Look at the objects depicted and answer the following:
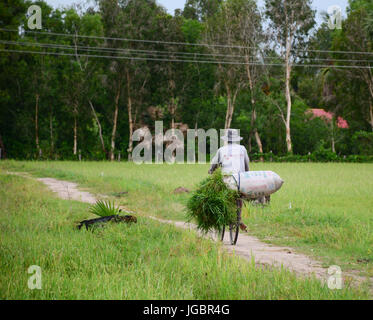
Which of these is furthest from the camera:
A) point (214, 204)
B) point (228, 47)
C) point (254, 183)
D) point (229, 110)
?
point (229, 110)

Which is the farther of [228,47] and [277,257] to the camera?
[228,47]

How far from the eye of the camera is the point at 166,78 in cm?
5241

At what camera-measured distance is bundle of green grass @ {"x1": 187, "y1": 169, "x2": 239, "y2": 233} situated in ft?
28.3

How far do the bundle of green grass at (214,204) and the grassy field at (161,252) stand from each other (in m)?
0.48

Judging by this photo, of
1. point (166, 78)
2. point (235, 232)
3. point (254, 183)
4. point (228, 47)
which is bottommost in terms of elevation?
point (235, 232)

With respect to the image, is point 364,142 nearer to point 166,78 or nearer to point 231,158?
point 166,78

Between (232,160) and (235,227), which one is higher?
(232,160)

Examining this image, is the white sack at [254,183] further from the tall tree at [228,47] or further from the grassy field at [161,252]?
the tall tree at [228,47]

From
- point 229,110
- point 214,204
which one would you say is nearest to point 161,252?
point 214,204

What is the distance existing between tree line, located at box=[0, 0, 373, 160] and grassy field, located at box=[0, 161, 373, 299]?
35029mm

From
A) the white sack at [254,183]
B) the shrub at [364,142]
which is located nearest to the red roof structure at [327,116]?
the shrub at [364,142]

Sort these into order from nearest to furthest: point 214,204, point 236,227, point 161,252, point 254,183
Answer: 1. point 161,252
2. point 214,204
3. point 254,183
4. point 236,227

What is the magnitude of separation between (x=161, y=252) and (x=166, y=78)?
45.2 meters
